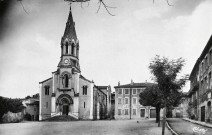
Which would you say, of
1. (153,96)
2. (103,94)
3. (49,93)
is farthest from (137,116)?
(153,96)

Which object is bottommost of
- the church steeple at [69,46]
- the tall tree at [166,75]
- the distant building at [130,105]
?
the distant building at [130,105]

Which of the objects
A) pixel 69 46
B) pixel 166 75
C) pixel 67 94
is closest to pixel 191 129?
pixel 166 75

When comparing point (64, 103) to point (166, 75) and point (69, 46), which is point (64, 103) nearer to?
point (69, 46)

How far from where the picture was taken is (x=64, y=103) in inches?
2067

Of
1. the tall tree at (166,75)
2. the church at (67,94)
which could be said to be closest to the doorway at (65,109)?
the church at (67,94)

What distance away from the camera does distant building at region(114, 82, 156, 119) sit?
6099 cm

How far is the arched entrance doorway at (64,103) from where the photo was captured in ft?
171

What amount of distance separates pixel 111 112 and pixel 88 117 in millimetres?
15623

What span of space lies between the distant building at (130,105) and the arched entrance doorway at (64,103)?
13997mm

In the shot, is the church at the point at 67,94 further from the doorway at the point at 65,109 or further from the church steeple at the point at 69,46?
the church steeple at the point at 69,46

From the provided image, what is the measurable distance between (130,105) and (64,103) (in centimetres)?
1672

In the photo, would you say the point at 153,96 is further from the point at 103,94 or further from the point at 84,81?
the point at 103,94

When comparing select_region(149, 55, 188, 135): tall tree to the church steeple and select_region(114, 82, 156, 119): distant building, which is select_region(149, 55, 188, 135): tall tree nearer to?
the church steeple

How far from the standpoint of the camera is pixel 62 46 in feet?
187
